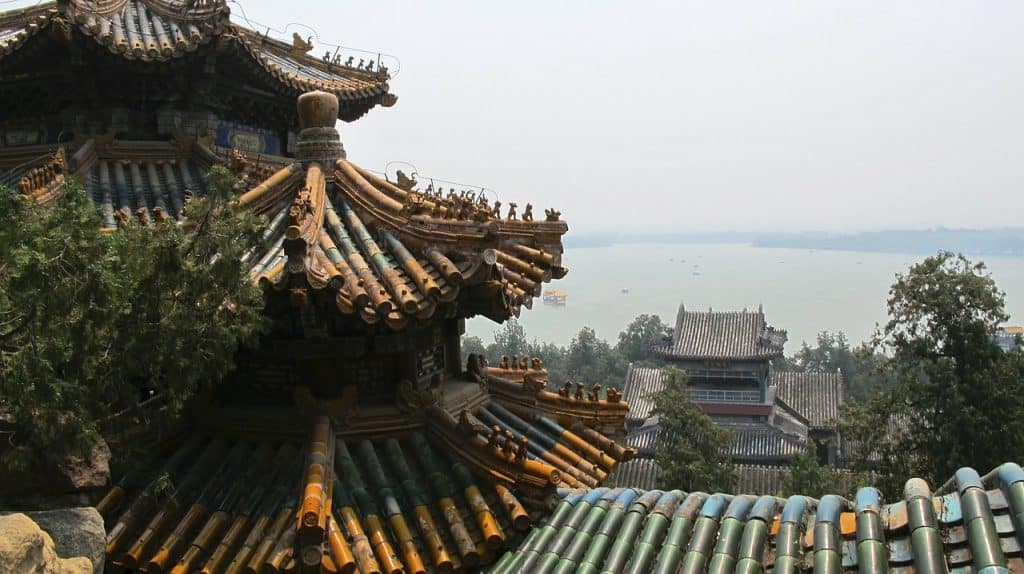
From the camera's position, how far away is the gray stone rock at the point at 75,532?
14.9ft

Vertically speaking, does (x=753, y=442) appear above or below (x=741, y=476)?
above

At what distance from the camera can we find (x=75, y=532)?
4.61 metres

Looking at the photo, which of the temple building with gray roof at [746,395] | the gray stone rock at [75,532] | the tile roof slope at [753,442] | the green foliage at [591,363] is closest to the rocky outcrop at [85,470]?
the gray stone rock at [75,532]

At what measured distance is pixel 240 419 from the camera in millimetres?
6598

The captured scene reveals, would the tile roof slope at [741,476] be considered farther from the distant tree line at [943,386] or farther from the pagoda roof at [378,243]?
the pagoda roof at [378,243]

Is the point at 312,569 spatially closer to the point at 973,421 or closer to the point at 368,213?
the point at 368,213

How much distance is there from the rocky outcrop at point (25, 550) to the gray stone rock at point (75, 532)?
15.7 inches

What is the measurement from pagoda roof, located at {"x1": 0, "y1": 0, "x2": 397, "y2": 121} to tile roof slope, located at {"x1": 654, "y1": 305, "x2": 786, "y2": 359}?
116 ft

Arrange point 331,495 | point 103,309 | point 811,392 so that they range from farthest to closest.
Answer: point 811,392, point 331,495, point 103,309

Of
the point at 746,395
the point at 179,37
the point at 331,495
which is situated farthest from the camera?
the point at 746,395

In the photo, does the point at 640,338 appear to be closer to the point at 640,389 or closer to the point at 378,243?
the point at 640,389

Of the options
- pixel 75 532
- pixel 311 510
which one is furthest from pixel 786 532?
pixel 75 532

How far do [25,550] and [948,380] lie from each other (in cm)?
2073

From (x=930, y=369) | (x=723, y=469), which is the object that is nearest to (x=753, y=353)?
(x=723, y=469)
